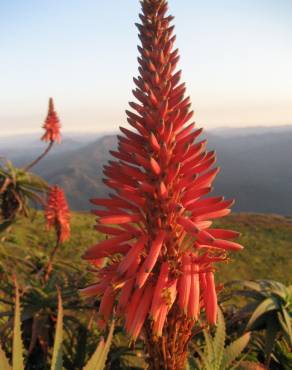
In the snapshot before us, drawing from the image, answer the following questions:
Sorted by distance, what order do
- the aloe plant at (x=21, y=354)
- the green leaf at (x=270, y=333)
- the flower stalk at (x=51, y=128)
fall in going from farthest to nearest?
the flower stalk at (x=51, y=128) < the green leaf at (x=270, y=333) < the aloe plant at (x=21, y=354)

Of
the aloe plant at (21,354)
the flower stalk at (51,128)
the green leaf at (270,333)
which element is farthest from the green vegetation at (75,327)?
the flower stalk at (51,128)

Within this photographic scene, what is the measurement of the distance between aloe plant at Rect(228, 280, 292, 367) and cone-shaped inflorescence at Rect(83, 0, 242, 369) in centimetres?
177

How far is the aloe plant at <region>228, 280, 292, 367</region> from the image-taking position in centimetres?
386

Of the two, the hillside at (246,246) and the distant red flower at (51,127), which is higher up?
the distant red flower at (51,127)

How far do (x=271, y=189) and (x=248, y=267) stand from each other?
176325 millimetres

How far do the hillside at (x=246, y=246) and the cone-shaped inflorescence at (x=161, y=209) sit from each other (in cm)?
950

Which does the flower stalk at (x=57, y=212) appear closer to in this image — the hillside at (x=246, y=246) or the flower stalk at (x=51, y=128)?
the flower stalk at (x=51, y=128)

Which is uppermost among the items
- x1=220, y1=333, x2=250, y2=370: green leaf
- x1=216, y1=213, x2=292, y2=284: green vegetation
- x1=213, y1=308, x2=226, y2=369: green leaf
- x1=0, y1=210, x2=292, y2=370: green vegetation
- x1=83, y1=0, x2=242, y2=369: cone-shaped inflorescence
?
x1=83, y1=0, x2=242, y2=369: cone-shaped inflorescence

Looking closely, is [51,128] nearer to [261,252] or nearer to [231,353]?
[231,353]

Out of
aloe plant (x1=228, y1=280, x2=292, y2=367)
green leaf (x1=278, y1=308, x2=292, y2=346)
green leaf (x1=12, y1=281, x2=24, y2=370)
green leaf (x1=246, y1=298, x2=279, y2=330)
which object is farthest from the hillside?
green leaf (x1=12, y1=281, x2=24, y2=370)

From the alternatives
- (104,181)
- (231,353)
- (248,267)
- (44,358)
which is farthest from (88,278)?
(248,267)

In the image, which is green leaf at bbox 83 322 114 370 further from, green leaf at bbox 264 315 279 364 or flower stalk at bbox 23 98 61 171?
flower stalk at bbox 23 98 61 171

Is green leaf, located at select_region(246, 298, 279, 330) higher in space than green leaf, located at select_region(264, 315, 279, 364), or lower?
higher

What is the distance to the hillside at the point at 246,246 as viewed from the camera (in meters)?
14.4
